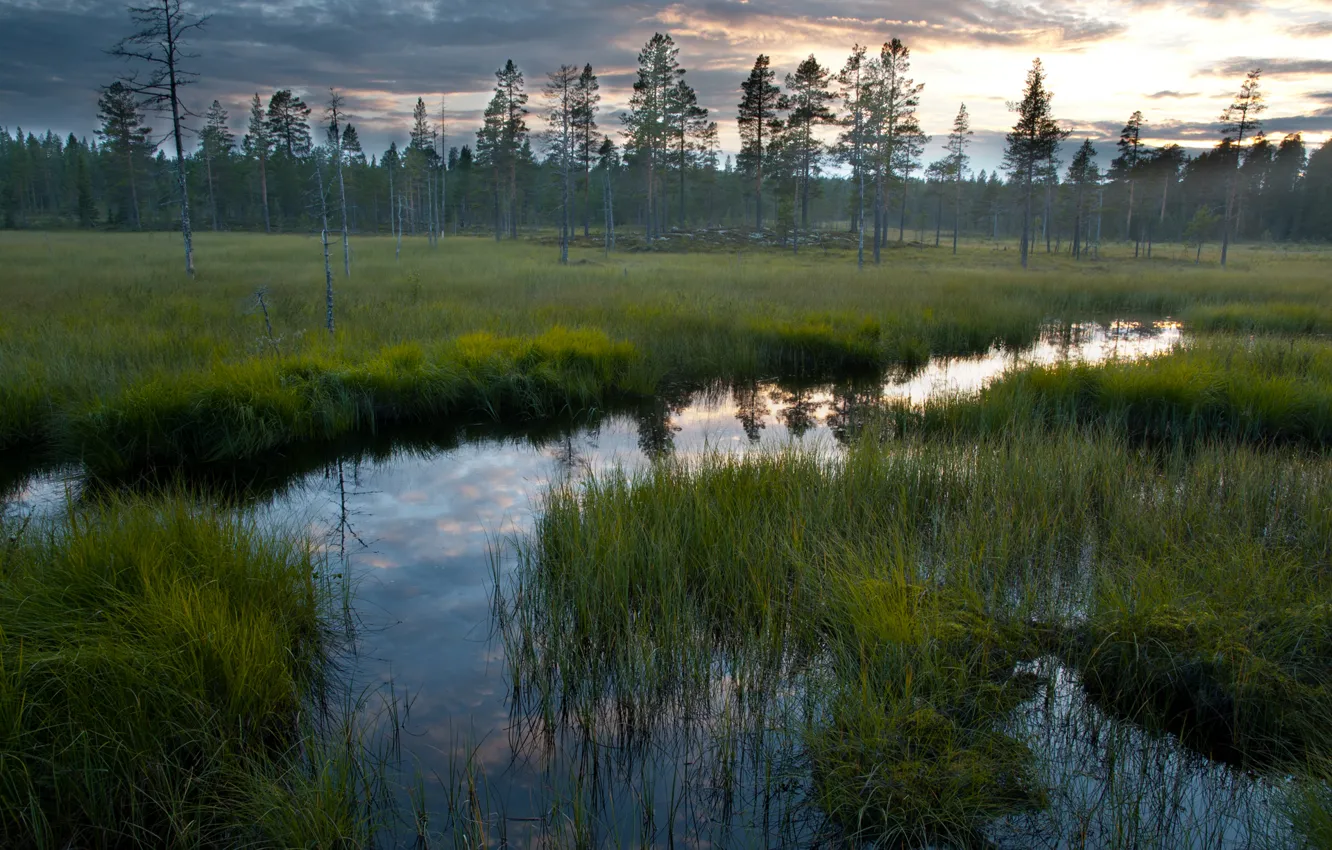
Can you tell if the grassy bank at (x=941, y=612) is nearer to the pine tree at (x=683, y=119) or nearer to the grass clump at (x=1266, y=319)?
the grass clump at (x=1266, y=319)

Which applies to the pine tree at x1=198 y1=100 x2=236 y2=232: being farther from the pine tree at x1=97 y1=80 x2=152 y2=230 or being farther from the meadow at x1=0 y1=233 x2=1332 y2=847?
the meadow at x1=0 y1=233 x2=1332 y2=847

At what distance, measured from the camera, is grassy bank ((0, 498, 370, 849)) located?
3.06 meters

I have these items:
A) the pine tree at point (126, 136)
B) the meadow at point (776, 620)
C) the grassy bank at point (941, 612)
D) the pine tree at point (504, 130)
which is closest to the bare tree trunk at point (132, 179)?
the pine tree at point (126, 136)

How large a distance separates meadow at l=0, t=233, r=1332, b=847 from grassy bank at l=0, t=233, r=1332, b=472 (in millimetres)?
125

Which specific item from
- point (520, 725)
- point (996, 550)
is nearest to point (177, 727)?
point (520, 725)

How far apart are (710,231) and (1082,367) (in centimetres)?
5424

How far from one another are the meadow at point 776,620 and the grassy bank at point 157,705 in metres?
0.02

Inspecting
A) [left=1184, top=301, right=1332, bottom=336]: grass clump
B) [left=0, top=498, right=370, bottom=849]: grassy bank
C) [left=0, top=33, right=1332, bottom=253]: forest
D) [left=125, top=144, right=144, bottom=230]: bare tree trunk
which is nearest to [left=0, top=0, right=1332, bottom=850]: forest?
[left=0, top=498, right=370, bottom=849]: grassy bank

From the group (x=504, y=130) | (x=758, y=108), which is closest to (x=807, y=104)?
(x=758, y=108)

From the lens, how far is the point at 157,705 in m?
3.45

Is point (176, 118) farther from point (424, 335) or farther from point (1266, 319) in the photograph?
point (1266, 319)

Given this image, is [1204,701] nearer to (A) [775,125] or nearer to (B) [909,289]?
(B) [909,289]

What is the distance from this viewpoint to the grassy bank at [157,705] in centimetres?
306

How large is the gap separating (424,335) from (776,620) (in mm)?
11086
